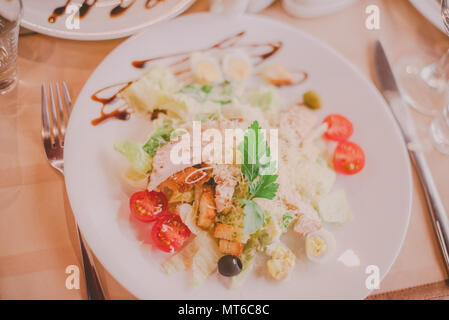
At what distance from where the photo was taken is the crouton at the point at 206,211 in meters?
1.84

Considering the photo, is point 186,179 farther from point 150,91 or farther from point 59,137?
point 59,137

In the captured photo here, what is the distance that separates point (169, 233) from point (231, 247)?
0.35 meters

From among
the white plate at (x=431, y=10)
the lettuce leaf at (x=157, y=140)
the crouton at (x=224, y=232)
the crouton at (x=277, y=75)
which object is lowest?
the crouton at (x=224, y=232)

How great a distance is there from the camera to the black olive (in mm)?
1743

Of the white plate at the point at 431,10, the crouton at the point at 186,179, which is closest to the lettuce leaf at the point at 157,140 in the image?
the crouton at the point at 186,179

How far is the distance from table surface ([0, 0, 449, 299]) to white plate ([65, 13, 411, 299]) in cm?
18

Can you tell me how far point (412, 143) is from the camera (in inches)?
86.4

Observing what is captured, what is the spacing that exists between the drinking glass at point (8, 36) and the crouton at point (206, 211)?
54.6 inches

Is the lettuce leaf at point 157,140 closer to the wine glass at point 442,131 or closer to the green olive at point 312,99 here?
the green olive at point 312,99

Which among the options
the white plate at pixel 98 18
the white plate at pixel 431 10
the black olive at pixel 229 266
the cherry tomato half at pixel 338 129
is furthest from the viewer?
the white plate at pixel 431 10

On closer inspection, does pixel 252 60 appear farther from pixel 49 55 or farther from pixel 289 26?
pixel 49 55

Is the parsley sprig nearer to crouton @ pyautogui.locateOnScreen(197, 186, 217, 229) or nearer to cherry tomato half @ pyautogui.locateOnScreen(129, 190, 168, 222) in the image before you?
crouton @ pyautogui.locateOnScreen(197, 186, 217, 229)

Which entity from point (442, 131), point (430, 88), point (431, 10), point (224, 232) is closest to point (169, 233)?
point (224, 232)

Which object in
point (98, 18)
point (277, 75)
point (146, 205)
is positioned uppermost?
point (98, 18)
